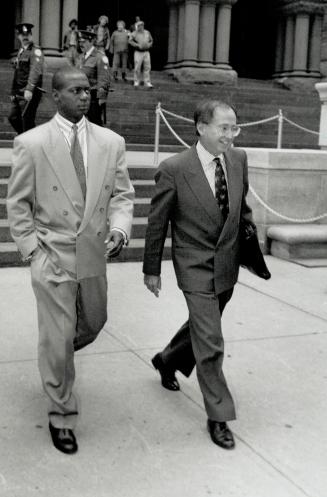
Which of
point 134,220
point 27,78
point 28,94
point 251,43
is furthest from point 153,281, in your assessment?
point 251,43

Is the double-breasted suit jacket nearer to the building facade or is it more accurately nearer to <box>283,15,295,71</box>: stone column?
the building facade

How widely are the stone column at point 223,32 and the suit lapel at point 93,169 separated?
20189 millimetres

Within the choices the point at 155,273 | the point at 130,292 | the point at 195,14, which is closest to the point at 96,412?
the point at 155,273

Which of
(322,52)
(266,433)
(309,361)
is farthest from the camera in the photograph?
(322,52)

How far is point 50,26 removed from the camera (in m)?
21.1

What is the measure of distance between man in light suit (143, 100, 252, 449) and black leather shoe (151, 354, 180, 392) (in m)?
0.69

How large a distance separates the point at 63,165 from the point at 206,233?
864 mm

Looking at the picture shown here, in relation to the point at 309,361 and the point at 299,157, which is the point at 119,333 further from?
the point at 299,157

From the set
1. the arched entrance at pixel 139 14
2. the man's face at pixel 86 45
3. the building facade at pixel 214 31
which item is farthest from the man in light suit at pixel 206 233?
the arched entrance at pixel 139 14

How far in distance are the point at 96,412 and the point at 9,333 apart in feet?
5.67

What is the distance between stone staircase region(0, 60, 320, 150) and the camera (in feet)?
56.6

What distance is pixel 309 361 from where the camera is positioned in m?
5.61

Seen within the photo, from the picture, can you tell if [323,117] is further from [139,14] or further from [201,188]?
[139,14]

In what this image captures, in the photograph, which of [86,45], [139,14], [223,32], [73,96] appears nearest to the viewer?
[73,96]
